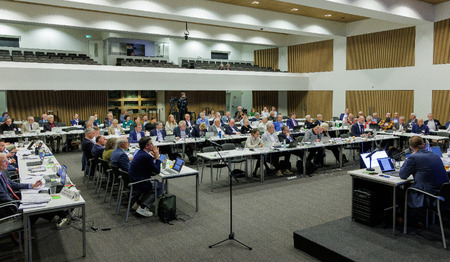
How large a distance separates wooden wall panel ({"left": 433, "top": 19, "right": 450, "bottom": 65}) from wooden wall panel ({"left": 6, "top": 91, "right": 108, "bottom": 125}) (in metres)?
15.5

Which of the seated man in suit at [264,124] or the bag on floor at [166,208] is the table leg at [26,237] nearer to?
the bag on floor at [166,208]

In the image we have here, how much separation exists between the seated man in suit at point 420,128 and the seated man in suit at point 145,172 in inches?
373

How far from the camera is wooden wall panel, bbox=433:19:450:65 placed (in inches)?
558

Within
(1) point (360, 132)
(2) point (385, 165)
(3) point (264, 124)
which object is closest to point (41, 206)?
(2) point (385, 165)

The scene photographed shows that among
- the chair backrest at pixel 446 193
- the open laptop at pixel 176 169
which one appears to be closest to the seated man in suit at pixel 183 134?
the open laptop at pixel 176 169

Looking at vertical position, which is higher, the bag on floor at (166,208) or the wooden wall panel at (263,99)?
the wooden wall panel at (263,99)

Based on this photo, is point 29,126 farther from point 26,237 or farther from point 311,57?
point 311,57

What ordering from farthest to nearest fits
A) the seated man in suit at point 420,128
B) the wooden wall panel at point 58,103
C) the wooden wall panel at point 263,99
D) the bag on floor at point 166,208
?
the wooden wall panel at point 263,99 < the wooden wall panel at point 58,103 < the seated man in suit at point 420,128 < the bag on floor at point 166,208

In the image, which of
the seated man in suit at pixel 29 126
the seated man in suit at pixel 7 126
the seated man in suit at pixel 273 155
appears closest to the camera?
the seated man in suit at pixel 273 155

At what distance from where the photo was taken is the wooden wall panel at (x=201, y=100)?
1936 cm

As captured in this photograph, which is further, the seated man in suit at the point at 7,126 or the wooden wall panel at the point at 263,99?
the wooden wall panel at the point at 263,99

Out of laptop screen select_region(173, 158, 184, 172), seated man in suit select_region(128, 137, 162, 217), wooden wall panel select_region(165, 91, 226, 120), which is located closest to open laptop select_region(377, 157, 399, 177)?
laptop screen select_region(173, 158, 184, 172)

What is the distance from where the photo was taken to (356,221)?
5.39 meters

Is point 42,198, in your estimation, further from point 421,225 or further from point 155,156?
point 421,225
